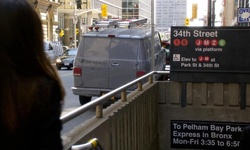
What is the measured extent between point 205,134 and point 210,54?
1.60 meters

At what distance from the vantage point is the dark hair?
1774 mm

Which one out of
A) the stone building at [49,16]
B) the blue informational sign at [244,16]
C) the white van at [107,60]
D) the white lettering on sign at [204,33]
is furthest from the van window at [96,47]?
the stone building at [49,16]

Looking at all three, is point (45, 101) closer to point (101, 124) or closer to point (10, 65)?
point (10, 65)

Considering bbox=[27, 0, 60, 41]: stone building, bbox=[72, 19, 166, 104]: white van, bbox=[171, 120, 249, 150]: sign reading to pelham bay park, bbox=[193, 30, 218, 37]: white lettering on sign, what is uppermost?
bbox=[27, 0, 60, 41]: stone building

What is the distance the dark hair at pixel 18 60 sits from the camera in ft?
5.82

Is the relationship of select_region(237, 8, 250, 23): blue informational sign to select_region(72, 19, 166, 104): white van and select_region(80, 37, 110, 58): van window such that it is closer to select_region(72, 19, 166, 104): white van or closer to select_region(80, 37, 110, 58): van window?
select_region(72, 19, 166, 104): white van

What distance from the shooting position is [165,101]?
392 inches

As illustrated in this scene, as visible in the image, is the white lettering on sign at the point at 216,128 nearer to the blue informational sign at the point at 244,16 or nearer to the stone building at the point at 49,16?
the blue informational sign at the point at 244,16

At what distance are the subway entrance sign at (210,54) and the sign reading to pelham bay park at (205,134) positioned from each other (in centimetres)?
89

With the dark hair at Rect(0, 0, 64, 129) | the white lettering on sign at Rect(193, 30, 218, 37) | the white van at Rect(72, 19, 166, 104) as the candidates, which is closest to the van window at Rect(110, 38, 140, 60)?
the white van at Rect(72, 19, 166, 104)

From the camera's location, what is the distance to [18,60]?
5.93ft

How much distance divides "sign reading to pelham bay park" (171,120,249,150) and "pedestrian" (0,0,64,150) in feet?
26.3

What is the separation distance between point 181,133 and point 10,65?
817 cm

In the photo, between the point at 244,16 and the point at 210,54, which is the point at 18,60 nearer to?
the point at 210,54
